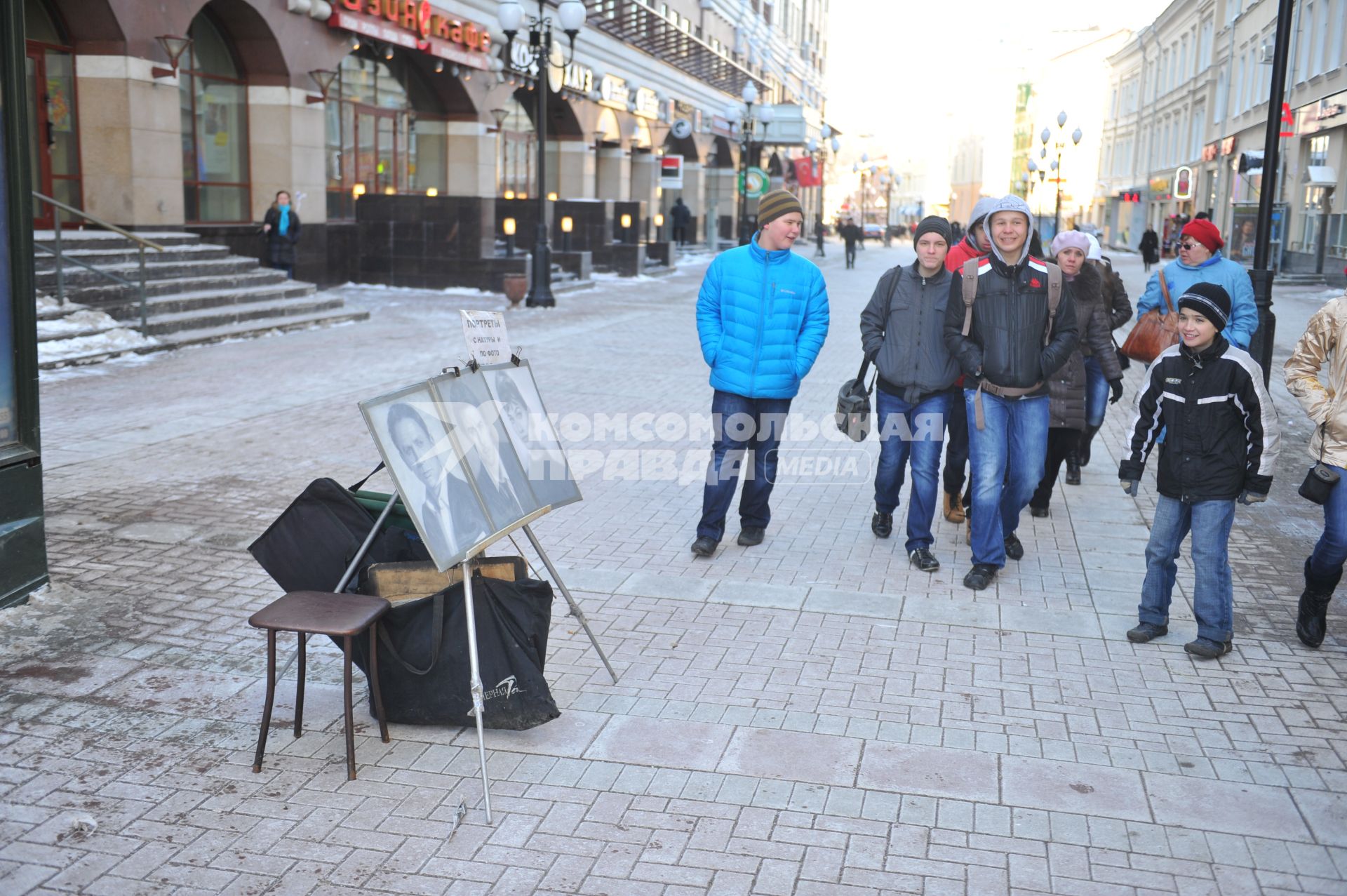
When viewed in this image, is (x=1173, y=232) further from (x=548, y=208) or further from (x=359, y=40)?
(x=359, y=40)

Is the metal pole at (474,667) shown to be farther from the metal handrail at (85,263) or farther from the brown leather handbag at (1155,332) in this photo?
the metal handrail at (85,263)

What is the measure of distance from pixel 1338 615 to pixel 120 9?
16.9m

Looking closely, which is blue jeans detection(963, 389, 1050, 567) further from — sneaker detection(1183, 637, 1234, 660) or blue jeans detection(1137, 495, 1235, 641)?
sneaker detection(1183, 637, 1234, 660)

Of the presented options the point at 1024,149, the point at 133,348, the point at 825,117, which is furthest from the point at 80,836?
the point at 1024,149

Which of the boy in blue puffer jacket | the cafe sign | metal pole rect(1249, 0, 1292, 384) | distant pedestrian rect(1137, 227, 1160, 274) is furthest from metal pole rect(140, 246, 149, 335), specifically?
distant pedestrian rect(1137, 227, 1160, 274)

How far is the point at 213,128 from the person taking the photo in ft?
69.7

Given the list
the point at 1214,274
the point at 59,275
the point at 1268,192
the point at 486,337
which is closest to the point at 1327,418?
the point at 1214,274

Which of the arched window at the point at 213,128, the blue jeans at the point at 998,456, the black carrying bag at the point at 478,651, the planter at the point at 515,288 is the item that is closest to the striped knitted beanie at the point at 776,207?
the blue jeans at the point at 998,456

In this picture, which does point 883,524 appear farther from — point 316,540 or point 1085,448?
point 316,540

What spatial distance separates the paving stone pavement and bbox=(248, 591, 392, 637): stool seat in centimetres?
56

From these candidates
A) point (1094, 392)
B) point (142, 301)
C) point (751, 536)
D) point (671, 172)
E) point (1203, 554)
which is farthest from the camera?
point (671, 172)

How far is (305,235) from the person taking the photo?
22500 mm

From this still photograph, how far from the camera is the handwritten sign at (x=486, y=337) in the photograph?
458cm

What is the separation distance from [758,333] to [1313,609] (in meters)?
3.02
